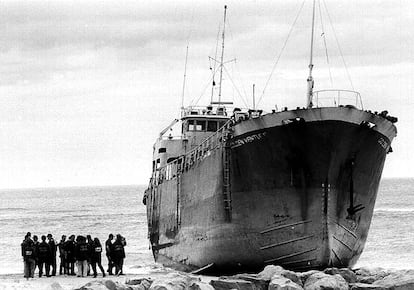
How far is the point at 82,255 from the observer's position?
2538 centimetres

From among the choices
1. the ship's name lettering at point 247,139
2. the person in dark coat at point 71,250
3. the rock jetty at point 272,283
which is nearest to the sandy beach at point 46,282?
the person in dark coat at point 71,250

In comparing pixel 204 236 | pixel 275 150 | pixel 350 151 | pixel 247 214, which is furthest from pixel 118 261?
pixel 350 151

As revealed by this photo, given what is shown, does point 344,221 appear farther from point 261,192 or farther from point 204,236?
point 204,236

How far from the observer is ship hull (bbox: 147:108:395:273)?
23.2 m

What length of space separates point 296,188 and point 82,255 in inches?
282

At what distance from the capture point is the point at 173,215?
3092 centimetres

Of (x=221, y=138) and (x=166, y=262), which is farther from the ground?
(x=221, y=138)

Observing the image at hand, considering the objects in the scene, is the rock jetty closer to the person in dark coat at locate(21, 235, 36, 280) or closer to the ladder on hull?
the ladder on hull

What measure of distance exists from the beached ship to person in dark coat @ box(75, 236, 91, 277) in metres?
3.83

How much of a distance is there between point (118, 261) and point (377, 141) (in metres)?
9.16

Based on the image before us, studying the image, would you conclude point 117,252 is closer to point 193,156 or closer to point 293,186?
point 193,156

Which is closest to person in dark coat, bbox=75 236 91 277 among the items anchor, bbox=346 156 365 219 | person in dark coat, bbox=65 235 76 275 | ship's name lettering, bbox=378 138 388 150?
person in dark coat, bbox=65 235 76 275

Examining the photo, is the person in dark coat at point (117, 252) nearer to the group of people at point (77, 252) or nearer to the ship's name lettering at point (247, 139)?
the group of people at point (77, 252)

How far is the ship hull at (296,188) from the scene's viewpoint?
2325 cm
